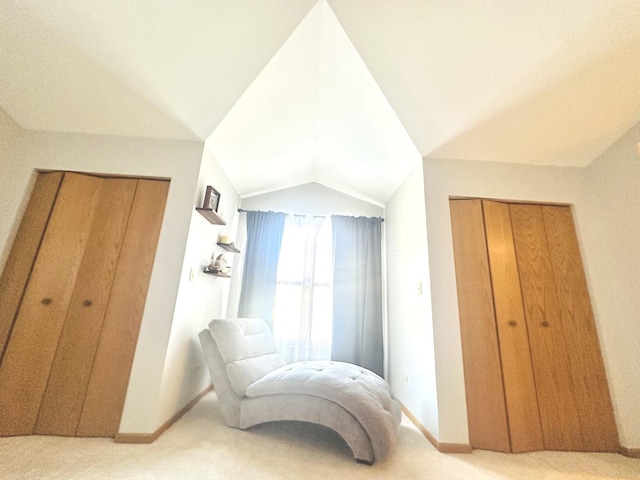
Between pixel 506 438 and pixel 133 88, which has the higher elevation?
pixel 133 88

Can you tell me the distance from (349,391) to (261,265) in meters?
2.05

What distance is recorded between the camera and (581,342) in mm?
1980

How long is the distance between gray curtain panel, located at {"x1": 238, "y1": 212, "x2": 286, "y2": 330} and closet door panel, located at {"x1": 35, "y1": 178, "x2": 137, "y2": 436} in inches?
60.0

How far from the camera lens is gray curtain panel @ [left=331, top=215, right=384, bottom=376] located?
10.1 feet

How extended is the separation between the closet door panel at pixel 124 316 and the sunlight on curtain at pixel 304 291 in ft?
5.39

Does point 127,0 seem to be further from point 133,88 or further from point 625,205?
point 625,205

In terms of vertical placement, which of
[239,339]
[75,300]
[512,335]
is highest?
[75,300]

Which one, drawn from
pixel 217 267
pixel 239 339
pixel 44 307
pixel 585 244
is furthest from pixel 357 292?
pixel 44 307

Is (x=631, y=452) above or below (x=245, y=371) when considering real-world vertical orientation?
below

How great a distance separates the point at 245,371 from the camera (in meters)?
1.99

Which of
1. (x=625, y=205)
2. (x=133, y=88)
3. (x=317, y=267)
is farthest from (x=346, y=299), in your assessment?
(x=133, y=88)

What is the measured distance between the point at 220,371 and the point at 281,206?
7.65 ft

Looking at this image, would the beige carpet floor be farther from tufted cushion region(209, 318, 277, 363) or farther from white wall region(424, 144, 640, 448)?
A: tufted cushion region(209, 318, 277, 363)

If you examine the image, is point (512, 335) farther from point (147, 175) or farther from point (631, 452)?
point (147, 175)
